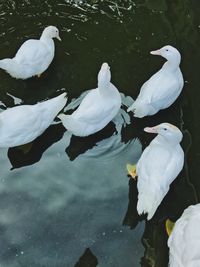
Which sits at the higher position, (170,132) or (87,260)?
(170,132)

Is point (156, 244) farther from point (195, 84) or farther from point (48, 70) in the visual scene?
point (48, 70)

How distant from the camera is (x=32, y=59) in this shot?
3.50 m

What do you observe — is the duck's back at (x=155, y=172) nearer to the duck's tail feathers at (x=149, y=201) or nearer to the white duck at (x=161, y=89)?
the duck's tail feathers at (x=149, y=201)

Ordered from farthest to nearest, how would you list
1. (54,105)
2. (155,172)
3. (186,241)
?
(54,105) < (155,172) < (186,241)

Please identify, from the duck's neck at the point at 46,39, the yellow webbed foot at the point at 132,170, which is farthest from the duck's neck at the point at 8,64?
the yellow webbed foot at the point at 132,170

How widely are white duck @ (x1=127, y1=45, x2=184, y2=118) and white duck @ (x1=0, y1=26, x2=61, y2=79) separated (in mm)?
742

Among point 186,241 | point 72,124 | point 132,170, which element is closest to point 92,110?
point 72,124

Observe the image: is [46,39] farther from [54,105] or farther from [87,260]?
[87,260]

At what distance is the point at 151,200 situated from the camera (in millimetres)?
2686

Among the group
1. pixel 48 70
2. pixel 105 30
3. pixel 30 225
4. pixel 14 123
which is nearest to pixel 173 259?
pixel 30 225

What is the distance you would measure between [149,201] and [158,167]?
0.23m

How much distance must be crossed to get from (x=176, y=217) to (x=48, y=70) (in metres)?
1.52

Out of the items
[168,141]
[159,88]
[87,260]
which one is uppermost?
[159,88]

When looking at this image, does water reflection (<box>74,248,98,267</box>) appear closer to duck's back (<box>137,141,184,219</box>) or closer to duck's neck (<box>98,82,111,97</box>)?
duck's back (<box>137,141,184,219</box>)
